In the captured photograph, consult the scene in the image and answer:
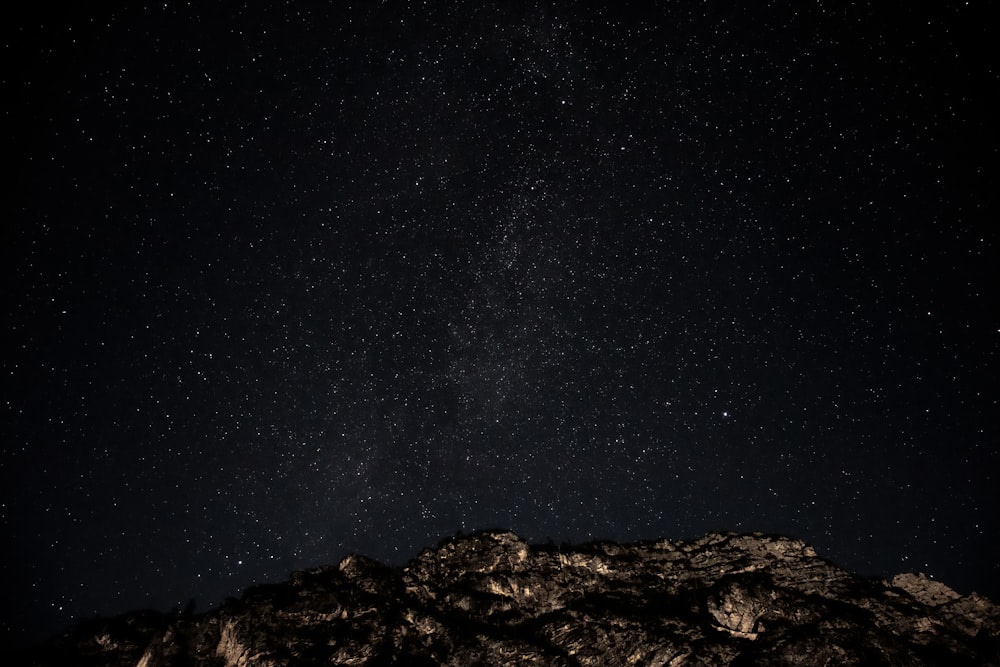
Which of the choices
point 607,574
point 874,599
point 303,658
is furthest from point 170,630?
point 874,599

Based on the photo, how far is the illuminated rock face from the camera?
22016mm

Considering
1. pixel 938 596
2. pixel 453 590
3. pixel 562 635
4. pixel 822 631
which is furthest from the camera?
pixel 453 590

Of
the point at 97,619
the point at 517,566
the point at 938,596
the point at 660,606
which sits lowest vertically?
the point at 938,596

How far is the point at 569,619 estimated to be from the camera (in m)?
24.5

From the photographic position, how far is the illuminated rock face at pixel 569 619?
72.2 feet

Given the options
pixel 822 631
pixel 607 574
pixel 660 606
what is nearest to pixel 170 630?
pixel 607 574

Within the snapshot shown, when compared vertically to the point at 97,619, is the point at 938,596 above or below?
below

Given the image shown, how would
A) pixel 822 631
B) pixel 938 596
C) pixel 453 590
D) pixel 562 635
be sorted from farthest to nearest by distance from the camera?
pixel 453 590, pixel 938 596, pixel 562 635, pixel 822 631

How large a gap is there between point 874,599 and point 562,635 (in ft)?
55.2

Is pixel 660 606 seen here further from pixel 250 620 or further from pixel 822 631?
pixel 250 620

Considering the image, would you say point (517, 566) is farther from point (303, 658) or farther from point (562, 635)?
point (303, 658)

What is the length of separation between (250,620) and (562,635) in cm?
1605

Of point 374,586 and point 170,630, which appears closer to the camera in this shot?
point 170,630

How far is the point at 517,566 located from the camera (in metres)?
28.1
